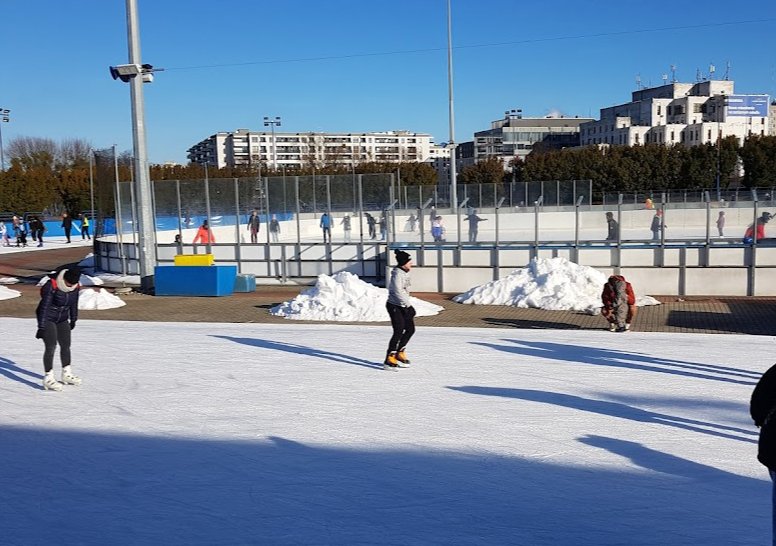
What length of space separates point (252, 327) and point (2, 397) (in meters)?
5.71

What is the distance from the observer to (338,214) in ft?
70.4

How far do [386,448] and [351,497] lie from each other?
1.15m


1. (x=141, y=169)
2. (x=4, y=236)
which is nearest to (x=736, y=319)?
(x=141, y=169)

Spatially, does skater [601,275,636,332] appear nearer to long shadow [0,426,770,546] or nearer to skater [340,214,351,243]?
long shadow [0,426,770,546]

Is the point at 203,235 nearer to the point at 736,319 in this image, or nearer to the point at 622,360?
the point at 736,319

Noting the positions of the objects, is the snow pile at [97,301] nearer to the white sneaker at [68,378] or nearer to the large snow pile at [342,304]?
the large snow pile at [342,304]

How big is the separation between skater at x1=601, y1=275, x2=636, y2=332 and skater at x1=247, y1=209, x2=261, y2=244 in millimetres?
11754

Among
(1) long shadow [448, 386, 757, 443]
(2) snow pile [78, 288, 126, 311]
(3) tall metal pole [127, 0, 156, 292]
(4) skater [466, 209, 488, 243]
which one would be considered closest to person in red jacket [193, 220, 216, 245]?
(3) tall metal pole [127, 0, 156, 292]

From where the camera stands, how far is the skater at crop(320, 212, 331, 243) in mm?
21031

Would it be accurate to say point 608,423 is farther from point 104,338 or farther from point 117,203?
point 117,203

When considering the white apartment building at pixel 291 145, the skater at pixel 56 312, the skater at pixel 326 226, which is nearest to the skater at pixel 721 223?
the skater at pixel 326 226

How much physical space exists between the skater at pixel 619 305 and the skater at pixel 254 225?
11754 millimetres

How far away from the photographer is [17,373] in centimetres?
956

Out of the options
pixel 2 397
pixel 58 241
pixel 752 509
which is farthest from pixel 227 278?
pixel 58 241
